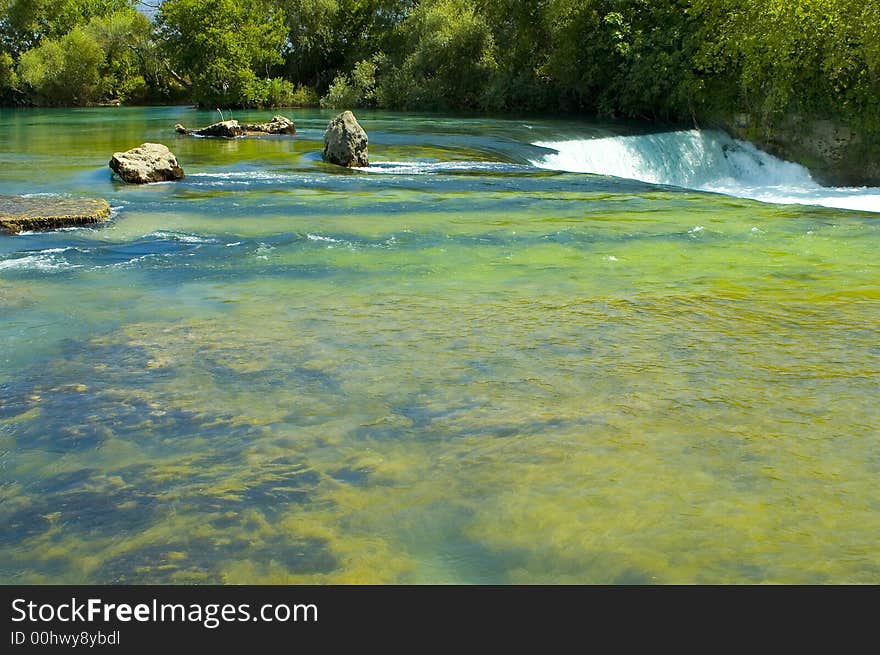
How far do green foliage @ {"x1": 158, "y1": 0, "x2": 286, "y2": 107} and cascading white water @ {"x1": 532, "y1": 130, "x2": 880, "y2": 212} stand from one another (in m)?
28.7

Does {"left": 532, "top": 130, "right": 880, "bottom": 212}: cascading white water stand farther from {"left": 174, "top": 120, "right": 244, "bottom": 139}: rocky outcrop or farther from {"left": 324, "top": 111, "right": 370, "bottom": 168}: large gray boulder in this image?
{"left": 174, "top": 120, "right": 244, "bottom": 139}: rocky outcrop

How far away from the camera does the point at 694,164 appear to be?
25422 mm

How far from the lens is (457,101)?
43812 millimetres

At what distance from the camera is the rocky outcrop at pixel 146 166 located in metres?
16.2

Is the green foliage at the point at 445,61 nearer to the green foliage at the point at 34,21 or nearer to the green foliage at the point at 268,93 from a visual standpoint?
the green foliage at the point at 268,93

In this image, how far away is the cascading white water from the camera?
896 inches

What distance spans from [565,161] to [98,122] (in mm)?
22989

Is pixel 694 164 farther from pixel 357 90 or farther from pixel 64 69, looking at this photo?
pixel 64 69

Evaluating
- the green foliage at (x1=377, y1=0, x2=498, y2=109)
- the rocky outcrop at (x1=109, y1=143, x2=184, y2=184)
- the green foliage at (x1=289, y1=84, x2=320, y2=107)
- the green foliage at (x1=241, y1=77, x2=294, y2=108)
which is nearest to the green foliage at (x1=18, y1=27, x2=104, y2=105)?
the green foliage at (x1=289, y1=84, x2=320, y2=107)

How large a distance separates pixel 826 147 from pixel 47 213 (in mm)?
21591

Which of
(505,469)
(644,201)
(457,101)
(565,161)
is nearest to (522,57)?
(457,101)

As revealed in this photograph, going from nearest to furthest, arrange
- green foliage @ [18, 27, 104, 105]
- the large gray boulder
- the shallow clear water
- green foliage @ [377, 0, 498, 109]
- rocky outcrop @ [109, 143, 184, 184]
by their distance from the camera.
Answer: the shallow clear water, rocky outcrop @ [109, 143, 184, 184], the large gray boulder, green foliage @ [377, 0, 498, 109], green foliage @ [18, 27, 104, 105]

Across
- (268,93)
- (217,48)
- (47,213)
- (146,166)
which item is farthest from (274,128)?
(268,93)

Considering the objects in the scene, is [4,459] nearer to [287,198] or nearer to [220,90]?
[287,198]
